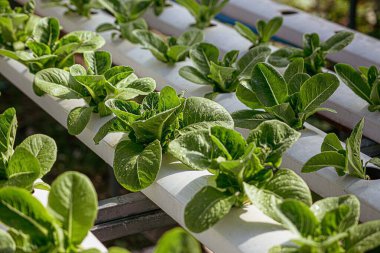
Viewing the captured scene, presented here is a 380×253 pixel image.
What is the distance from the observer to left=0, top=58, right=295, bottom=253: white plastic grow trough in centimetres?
88

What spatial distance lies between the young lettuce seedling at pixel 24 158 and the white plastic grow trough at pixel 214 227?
0.47 feet

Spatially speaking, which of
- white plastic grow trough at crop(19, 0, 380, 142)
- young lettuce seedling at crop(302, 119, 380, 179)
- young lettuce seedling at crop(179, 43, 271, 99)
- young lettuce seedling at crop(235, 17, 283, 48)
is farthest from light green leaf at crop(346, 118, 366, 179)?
young lettuce seedling at crop(235, 17, 283, 48)

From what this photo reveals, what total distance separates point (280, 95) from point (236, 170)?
10.4 inches

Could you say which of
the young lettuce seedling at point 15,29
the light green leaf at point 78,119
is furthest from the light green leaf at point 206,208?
the young lettuce seedling at point 15,29

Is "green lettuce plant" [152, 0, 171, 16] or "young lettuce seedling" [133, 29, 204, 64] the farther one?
"green lettuce plant" [152, 0, 171, 16]

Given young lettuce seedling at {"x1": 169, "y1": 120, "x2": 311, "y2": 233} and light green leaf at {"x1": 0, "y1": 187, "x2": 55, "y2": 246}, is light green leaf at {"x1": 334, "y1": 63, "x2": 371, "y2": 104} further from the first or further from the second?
light green leaf at {"x1": 0, "y1": 187, "x2": 55, "y2": 246}

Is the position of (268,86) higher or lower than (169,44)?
higher

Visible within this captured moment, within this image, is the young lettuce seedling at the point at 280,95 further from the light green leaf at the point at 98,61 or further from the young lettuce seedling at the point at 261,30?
the young lettuce seedling at the point at 261,30

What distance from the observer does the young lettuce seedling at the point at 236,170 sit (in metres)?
0.90

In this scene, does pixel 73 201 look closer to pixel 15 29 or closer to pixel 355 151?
pixel 355 151

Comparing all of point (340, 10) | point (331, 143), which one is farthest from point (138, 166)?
point (340, 10)

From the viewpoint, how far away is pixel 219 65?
1.30 meters

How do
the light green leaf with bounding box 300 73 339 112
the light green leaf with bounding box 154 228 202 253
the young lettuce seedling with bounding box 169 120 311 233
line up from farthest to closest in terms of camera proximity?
the light green leaf with bounding box 300 73 339 112
the young lettuce seedling with bounding box 169 120 311 233
the light green leaf with bounding box 154 228 202 253

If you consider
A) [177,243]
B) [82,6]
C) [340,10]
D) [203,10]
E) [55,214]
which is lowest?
[340,10]
